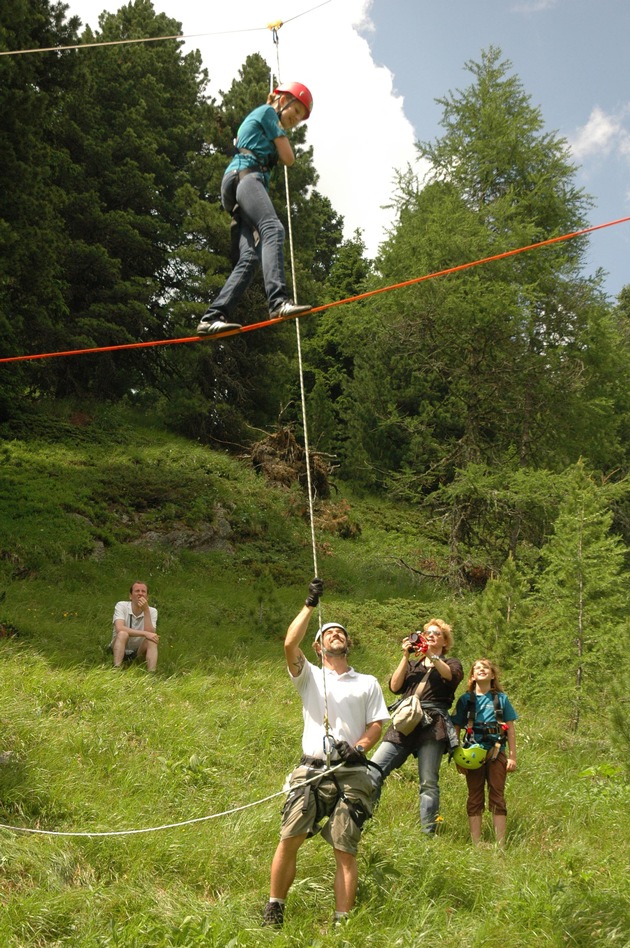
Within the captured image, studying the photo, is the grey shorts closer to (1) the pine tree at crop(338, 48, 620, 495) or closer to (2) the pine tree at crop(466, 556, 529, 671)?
(2) the pine tree at crop(466, 556, 529, 671)

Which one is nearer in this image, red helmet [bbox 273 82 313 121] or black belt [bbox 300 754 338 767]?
black belt [bbox 300 754 338 767]

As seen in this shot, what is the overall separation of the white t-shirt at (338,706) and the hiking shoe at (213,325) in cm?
218

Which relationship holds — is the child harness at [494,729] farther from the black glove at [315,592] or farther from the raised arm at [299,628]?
the black glove at [315,592]

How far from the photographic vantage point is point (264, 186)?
525cm

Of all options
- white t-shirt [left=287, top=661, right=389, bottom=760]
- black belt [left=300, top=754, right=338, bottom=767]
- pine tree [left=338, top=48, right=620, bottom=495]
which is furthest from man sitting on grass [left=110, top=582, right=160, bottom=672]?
pine tree [left=338, top=48, right=620, bottom=495]

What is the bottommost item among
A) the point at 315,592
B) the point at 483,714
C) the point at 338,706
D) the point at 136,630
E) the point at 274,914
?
the point at 274,914

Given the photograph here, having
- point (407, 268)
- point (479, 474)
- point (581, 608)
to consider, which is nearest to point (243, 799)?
point (581, 608)

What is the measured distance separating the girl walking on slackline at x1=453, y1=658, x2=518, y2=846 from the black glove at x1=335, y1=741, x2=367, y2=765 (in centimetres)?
144

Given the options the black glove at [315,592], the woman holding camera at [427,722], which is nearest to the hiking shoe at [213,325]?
the black glove at [315,592]

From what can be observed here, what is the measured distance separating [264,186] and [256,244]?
37 cm

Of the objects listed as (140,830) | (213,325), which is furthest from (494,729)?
(213,325)

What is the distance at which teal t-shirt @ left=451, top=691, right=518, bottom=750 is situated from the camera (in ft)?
18.1

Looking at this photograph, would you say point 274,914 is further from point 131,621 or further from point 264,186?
point 131,621

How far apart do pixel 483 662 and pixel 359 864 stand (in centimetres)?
166
